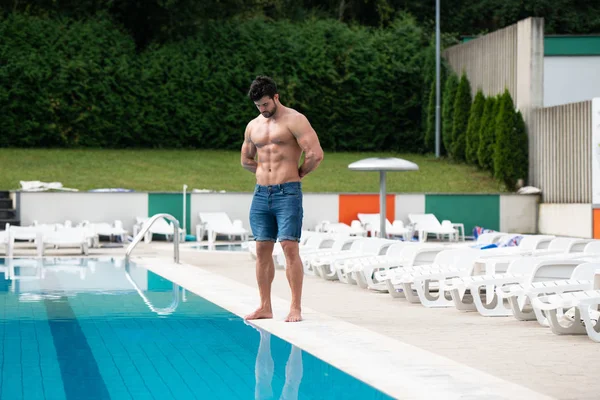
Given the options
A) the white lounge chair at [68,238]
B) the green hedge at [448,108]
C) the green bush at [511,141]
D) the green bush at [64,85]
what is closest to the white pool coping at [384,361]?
the white lounge chair at [68,238]

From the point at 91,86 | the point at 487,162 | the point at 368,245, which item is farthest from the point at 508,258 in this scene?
the point at 91,86

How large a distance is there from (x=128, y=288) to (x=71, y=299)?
4.46ft

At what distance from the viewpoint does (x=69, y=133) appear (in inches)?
1228

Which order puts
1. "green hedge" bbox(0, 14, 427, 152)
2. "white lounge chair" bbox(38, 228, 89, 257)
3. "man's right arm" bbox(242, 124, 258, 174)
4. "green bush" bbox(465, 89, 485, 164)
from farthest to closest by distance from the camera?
"green hedge" bbox(0, 14, 427, 152) → "green bush" bbox(465, 89, 485, 164) → "white lounge chair" bbox(38, 228, 89, 257) → "man's right arm" bbox(242, 124, 258, 174)

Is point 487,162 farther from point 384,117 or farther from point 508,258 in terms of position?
point 508,258

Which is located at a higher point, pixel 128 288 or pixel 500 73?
pixel 500 73

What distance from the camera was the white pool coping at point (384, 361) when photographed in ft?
16.4

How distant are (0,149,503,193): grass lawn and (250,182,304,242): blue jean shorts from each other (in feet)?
56.9

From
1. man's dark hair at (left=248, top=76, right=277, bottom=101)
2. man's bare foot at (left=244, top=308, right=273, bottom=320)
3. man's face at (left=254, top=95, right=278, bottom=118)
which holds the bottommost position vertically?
man's bare foot at (left=244, top=308, right=273, bottom=320)

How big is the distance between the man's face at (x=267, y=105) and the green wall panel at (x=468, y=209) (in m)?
17.4

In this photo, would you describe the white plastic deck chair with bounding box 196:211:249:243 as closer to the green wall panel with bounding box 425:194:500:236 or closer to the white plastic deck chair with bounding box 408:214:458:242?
the white plastic deck chair with bounding box 408:214:458:242

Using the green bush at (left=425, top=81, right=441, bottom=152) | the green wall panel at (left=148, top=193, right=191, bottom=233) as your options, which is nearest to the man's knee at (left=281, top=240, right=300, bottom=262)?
the green wall panel at (left=148, top=193, right=191, bottom=233)

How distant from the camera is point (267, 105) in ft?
25.2

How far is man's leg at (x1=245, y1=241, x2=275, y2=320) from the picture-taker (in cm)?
788
